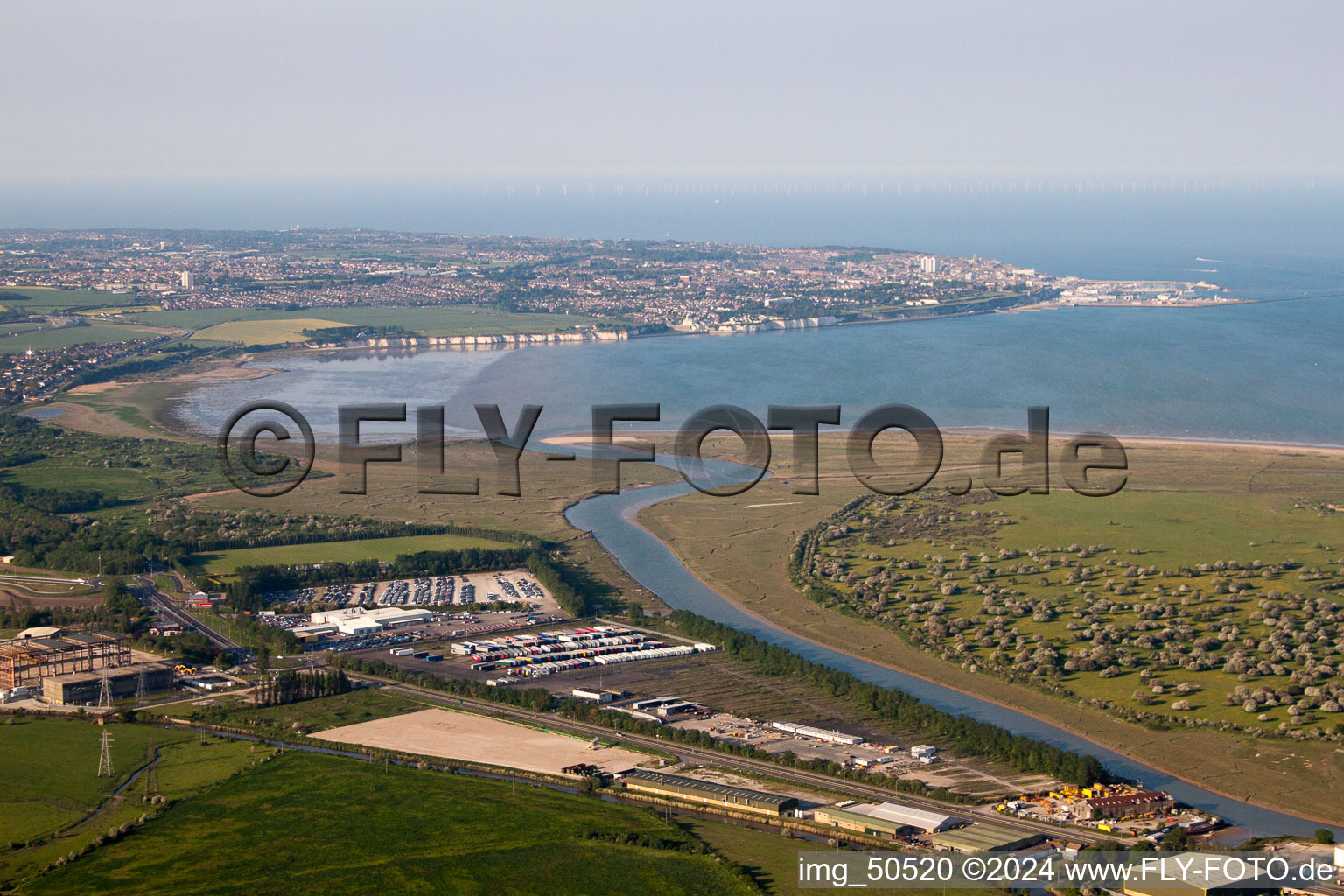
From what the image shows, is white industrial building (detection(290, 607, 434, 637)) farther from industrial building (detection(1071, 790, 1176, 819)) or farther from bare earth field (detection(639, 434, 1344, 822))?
industrial building (detection(1071, 790, 1176, 819))

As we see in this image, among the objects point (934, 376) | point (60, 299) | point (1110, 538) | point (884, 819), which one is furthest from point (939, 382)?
point (60, 299)

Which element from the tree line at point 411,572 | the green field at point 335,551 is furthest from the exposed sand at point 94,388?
the tree line at point 411,572

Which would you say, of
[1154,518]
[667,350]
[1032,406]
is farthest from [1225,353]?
[1154,518]

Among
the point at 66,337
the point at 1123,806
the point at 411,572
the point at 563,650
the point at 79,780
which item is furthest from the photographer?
the point at 66,337

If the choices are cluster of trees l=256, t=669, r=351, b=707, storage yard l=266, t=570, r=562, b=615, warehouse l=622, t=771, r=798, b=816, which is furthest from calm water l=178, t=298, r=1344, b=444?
warehouse l=622, t=771, r=798, b=816

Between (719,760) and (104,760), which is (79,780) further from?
(719,760)

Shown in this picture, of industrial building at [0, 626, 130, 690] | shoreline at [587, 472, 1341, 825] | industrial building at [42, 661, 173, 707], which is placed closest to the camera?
shoreline at [587, 472, 1341, 825]

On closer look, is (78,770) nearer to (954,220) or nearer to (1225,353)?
(1225,353)
